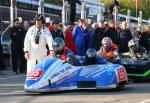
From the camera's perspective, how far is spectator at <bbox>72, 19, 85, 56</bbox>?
56.4 ft

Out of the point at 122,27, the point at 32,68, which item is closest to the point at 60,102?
the point at 32,68

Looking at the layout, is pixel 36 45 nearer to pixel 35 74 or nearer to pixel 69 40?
pixel 35 74

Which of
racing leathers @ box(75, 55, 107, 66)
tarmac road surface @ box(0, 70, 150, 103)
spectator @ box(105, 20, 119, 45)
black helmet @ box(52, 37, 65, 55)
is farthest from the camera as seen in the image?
spectator @ box(105, 20, 119, 45)

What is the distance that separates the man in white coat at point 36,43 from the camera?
13125mm

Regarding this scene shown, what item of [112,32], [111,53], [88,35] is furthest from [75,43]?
[111,53]

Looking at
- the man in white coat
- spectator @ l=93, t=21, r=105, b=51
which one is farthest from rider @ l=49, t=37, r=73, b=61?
spectator @ l=93, t=21, r=105, b=51

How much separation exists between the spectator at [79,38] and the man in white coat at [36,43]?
3.99 meters

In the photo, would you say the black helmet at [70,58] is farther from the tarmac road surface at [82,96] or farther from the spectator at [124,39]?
the spectator at [124,39]

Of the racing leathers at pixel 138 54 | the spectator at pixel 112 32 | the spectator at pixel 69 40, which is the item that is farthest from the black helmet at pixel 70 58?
the spectator at pixel 112 32

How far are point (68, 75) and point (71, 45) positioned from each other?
4.44 meters

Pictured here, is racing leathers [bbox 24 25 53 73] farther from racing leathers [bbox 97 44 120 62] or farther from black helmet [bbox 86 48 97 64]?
racing leathers [bbox 97 44 120 62]

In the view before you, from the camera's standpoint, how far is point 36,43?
13148 millimetres

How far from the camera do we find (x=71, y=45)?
1720cm

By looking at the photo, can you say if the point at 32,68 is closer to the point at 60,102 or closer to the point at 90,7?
the point at 60,102
